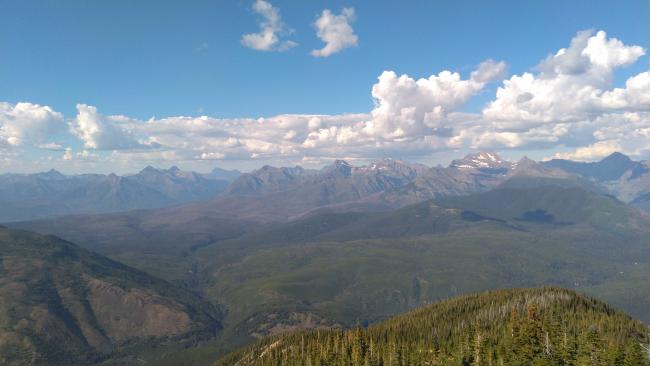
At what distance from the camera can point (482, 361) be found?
152 meters

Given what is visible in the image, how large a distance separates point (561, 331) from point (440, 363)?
56.7 m

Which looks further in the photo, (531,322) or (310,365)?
(310,365)

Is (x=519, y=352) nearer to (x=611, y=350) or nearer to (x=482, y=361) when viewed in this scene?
(x=482, y=361)

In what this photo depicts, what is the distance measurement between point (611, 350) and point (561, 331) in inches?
1657

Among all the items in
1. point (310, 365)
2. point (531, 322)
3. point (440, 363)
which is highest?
point (531, 322)

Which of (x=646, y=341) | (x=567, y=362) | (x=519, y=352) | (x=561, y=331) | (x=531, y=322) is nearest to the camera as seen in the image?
(x=567, y=362)

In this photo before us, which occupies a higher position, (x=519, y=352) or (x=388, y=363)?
(x=519, y=352)

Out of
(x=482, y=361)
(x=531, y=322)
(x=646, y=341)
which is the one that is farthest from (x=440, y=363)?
(x=646, y=341)

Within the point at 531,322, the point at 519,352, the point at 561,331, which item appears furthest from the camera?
the point at 561,331

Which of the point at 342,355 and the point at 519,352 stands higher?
the point at 519,352

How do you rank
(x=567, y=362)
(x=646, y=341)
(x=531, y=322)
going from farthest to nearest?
(x=646, y=341) → (x=531, y=322) → (x=567, y=362)

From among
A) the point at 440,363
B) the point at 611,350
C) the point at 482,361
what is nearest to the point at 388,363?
the point at 440,363

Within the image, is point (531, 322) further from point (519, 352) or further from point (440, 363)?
point (440, 363)

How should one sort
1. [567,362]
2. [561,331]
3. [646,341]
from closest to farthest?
[567,362]
[561,331]
[646,341]
